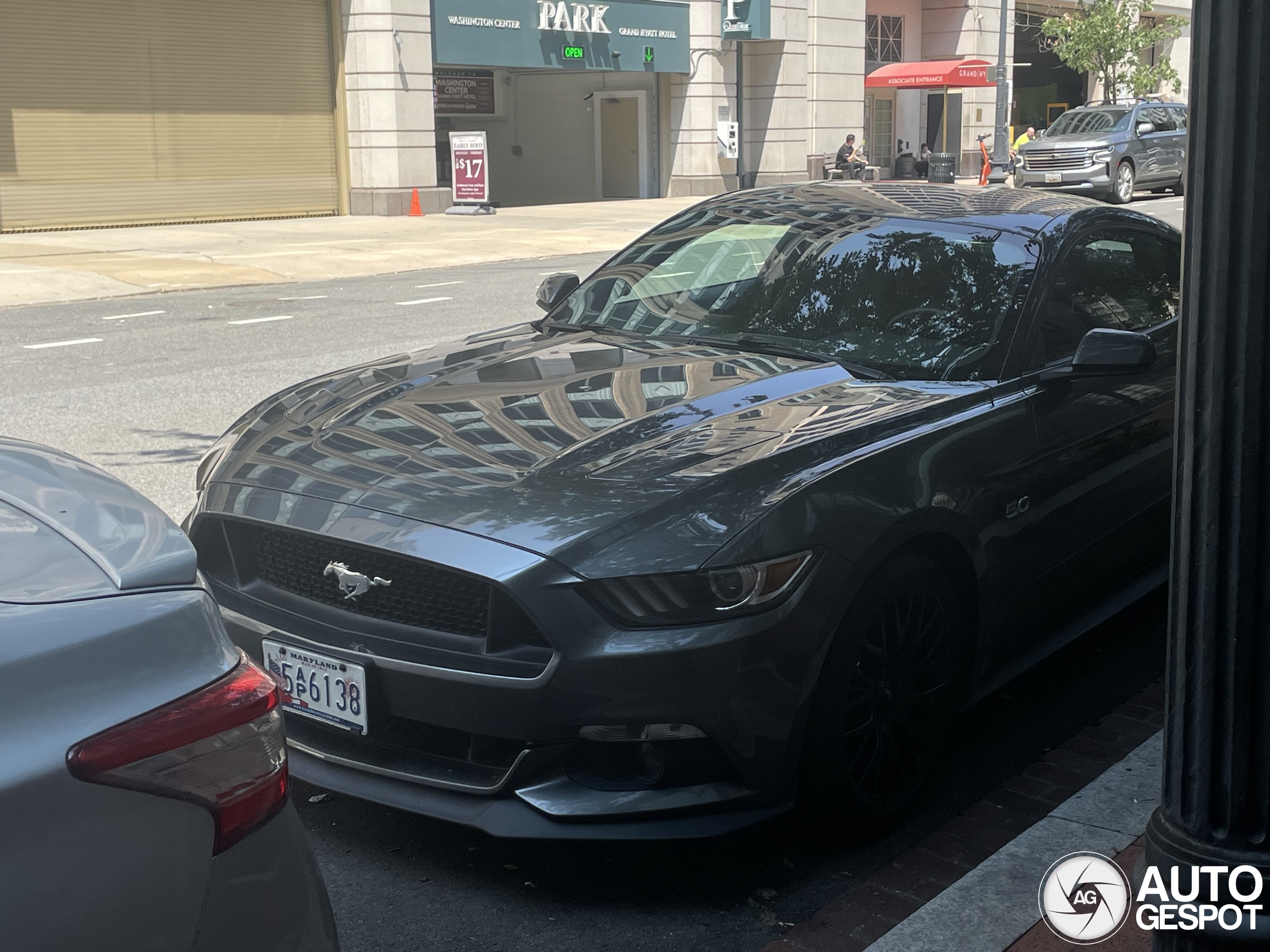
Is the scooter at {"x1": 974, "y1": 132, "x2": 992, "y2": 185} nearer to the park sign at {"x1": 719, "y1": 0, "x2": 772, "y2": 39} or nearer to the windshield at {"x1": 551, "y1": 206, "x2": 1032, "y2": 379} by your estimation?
the park sign at {"x1": 719, "y1": 0, "x2": 772, "y2": 39}

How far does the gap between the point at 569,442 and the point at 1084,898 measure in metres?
1.62

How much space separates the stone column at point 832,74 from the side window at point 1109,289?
104ft

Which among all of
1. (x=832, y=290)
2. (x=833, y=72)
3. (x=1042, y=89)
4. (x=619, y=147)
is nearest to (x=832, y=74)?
(x=833, y=72)

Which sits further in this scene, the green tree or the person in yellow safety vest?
the green tree

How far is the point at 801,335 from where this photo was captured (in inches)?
177

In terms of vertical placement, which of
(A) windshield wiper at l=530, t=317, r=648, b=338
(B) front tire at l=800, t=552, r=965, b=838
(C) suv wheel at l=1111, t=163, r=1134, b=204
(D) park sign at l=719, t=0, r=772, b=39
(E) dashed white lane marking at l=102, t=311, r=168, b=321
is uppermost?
(D) park sign at l=719, t=0, r=772, b=39

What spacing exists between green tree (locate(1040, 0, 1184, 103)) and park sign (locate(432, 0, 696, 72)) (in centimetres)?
1216

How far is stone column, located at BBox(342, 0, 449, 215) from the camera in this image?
26.1 meters

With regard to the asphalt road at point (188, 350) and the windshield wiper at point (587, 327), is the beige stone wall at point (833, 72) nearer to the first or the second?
the asphalt road at point (188, 350)

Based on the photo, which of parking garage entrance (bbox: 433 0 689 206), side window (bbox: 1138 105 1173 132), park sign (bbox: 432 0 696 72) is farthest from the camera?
side window (bbox: 1138 105 1173 132)

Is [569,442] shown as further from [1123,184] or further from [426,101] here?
[1123,184]

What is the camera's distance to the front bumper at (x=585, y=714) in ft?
9.87

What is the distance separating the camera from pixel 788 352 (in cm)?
439

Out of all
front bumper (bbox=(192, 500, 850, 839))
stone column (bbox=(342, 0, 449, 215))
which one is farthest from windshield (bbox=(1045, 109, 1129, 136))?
front bumper (bbox=(192, 500, 850, 839))
